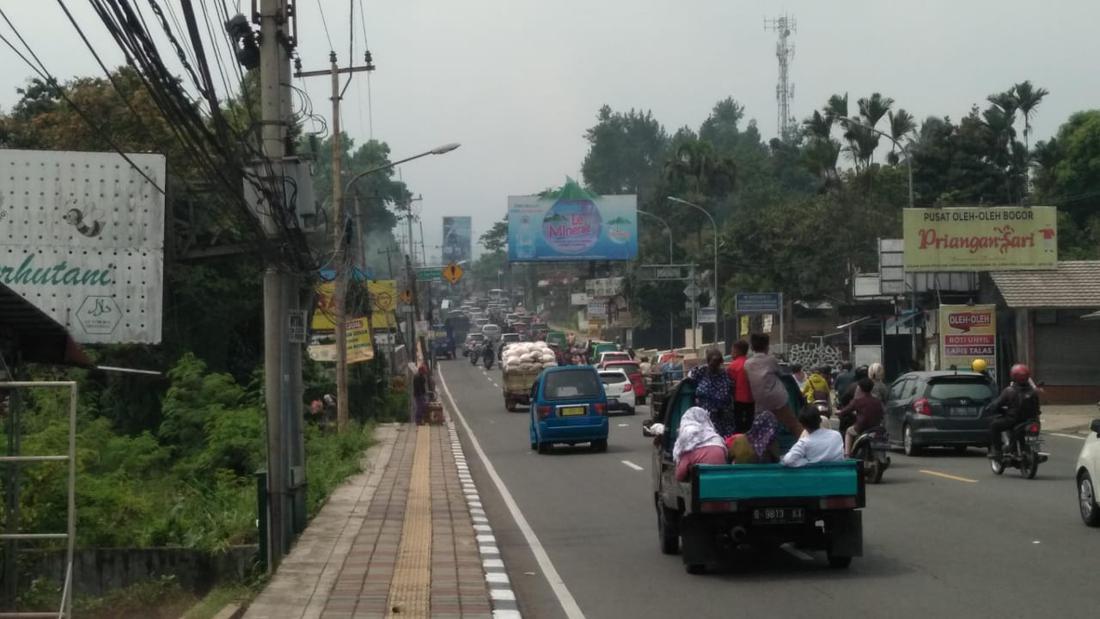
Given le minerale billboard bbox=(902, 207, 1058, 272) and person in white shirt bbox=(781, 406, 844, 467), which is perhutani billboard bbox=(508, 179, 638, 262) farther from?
person in white shirt bbox=(781, 406, 844, 467)

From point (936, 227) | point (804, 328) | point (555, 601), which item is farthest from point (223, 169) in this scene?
point (804, 328)

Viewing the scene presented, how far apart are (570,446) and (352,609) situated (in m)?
21.2

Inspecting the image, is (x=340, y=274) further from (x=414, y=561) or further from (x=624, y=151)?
(x=624, y=151)

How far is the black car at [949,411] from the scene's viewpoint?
978 inches

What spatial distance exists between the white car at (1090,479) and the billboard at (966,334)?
1057 inches

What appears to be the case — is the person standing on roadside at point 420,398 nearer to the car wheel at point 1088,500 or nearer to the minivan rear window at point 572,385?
the minivan rear window at point 572,385

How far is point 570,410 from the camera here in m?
29.3

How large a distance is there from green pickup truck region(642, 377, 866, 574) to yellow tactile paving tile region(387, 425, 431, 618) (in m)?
2.37

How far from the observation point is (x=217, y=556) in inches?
575

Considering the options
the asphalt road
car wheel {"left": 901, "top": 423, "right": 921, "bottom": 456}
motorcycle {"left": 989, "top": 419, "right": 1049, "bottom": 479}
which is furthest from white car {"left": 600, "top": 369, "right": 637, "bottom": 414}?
motorcycle {"left": 989, "top": 419, "right": 1049, "bottom": 479}

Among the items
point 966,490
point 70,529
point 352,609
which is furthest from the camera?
point 966,490

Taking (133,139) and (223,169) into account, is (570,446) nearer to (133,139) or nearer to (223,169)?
(133,139)

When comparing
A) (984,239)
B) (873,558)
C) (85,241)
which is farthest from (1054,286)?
(873,558)

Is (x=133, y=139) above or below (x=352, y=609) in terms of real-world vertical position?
above
